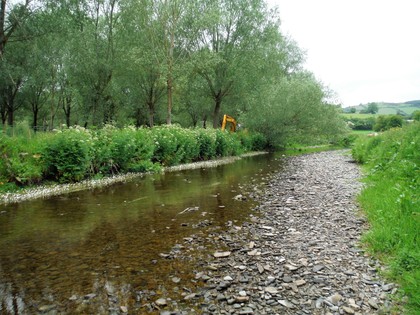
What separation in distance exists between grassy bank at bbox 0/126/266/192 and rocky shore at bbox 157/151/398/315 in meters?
10.3

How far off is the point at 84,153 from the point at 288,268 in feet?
42.4

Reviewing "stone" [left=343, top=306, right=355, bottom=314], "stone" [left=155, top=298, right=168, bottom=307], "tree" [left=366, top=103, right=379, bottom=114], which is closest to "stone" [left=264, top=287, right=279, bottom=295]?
"stone" [left=343, top=306, right=355, bottom=314]

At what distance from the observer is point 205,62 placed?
35.6 meters

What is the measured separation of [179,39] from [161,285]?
36343 millimetres

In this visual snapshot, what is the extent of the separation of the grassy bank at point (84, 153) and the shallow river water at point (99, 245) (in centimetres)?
229

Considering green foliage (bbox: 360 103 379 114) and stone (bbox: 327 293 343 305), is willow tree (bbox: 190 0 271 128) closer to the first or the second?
stone (bbox: 327 293 343 305)

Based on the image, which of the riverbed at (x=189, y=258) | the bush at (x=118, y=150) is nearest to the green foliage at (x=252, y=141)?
the bush at (x=118, y=150)

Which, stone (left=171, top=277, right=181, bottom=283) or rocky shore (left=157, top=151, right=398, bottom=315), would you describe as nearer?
rocky shore (left=157, top=151, right=398, bottom=315)

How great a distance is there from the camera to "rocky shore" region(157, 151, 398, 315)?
189 inches

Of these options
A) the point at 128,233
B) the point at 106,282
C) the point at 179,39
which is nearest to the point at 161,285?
the point at 106,282

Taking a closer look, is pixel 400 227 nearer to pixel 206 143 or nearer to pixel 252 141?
pixel 206 143

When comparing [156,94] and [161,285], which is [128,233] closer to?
[161,285]

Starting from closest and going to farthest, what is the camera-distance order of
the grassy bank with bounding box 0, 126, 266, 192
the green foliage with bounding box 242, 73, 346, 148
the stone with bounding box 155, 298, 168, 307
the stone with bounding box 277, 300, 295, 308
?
1. the stone with bounding box 277, 300, 295, 308
2. the stone with bounding box 155, 298, 168, 307
3. the grassy bank with bounding box 0, 126, 266, 192
4. the green foliage with bounding box 242, 73, 346, 148

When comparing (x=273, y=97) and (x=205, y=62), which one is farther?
(x=273, y=97)
